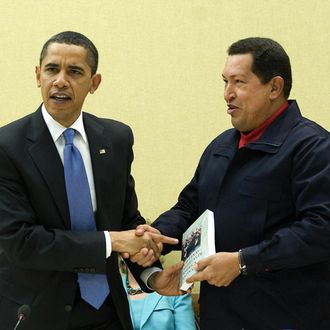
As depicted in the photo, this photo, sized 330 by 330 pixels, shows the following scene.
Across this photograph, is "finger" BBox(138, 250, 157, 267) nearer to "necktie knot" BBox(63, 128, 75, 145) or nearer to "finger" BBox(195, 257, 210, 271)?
"finger" BBox(195, 257, 210, 271)

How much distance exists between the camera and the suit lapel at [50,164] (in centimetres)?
194

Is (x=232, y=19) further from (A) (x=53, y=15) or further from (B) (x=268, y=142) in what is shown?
(B) (x=268, y=142)

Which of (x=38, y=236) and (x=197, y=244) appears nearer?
(x=38, y=236)

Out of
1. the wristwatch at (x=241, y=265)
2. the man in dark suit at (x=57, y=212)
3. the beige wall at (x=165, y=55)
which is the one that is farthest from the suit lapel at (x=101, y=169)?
the beige wall at (x=165, y=55)

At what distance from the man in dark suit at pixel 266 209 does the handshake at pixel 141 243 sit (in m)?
0.24

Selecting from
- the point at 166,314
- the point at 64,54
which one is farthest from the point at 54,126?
the point at 166,314

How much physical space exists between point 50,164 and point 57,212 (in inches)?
7.2

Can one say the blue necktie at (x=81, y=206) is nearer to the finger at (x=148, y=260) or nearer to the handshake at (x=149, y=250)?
the handshake at (x=149, y=250)

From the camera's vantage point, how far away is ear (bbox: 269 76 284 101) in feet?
7.11

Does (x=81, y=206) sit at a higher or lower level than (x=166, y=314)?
higher

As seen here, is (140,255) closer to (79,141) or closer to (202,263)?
(202,263)

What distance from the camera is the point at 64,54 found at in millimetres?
2086

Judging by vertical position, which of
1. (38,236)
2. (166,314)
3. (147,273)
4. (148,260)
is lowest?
(166,314)

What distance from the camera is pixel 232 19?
3.92 meters
